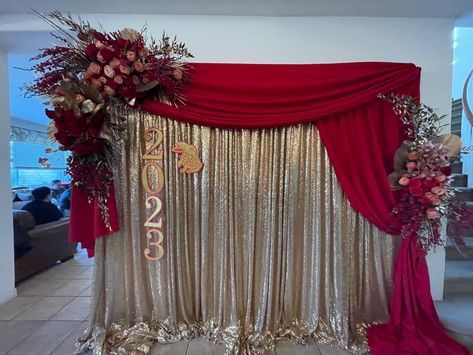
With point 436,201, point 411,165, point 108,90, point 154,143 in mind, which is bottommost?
point 436,201

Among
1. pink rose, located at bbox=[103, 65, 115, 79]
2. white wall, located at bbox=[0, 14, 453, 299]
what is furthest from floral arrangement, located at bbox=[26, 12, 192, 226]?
white wall, located at bbox=[0, 14, 453, 299]

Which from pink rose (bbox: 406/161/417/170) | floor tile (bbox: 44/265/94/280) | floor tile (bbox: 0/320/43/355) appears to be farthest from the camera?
Result: floor tile (bbox: 44/265/94/280)

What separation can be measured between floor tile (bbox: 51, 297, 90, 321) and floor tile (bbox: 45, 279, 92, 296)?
176 mm

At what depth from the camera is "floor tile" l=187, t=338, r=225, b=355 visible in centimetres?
178

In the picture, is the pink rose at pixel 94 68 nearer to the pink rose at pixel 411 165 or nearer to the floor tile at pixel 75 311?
the floor tile at pixel 75 311

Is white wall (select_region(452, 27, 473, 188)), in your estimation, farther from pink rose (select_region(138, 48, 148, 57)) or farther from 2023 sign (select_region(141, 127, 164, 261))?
2023 sign (select_region(141, 127, 164, 261))

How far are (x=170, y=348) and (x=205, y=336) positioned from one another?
9.8 inches

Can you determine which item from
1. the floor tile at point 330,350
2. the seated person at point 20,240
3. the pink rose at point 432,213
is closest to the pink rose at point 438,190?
the pink rose at point 432,213

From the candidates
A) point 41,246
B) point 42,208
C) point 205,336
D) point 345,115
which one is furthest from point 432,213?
point 42,208

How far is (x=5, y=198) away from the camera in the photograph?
A: 2.42 meters

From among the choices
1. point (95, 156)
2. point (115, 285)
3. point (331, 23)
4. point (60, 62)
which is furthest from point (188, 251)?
point (331, 23)

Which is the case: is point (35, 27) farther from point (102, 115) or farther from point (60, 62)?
point (102, 115)

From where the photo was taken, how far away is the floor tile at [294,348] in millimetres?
1775

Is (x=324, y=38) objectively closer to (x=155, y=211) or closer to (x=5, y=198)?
(x=155, y=211)
